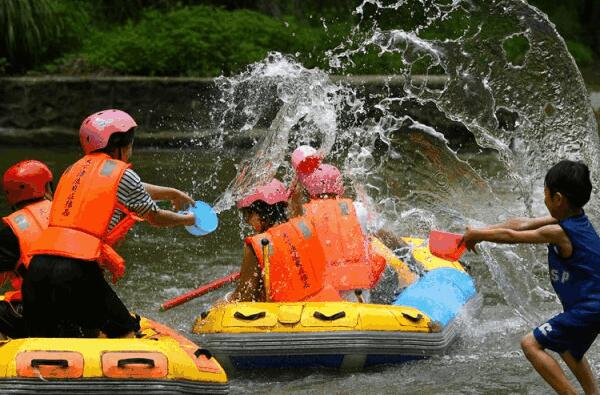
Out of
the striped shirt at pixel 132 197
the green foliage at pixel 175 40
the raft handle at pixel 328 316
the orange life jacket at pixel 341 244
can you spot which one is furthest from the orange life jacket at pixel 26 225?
the green foliage at pixel 175 40

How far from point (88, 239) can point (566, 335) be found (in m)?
2.37

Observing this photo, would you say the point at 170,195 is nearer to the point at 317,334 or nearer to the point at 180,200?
the point at 180,200

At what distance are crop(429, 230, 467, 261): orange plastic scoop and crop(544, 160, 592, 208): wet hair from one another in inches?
22.2

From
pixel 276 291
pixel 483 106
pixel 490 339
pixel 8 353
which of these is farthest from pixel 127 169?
pixel 483 106

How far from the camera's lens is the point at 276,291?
22.9ft

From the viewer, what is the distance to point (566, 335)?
5.65 m

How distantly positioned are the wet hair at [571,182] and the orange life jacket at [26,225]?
2577mm

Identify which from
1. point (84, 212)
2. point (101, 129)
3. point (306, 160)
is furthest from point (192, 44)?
point (84, 212)

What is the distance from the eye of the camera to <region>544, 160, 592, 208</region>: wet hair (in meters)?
5.58

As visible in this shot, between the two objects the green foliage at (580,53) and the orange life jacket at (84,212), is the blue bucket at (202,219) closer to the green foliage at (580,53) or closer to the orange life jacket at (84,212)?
the orange life jacket at (84,212)

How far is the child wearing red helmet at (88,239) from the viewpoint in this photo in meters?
5.57

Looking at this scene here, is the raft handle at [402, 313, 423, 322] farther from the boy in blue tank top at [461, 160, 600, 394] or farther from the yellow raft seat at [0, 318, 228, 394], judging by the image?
the yellow raft seat at [0, 318, 228, 394]

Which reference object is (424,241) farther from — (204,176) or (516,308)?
(204,176)

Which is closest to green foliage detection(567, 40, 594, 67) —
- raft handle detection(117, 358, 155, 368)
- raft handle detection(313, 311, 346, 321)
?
raft handle detection(313, 311, 346, 321)
